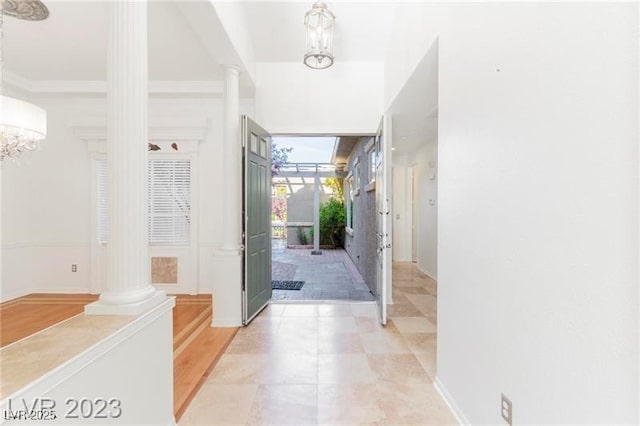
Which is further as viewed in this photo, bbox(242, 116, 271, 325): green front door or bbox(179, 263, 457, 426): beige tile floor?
bbox(242, 116, 271, 325): green front door

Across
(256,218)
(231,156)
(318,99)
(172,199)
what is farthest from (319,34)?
(172,199)

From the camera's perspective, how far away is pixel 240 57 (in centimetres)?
318

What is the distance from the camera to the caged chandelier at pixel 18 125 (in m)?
2.40

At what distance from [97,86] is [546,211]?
5139 millimetres

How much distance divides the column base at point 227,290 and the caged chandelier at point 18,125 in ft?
6.32

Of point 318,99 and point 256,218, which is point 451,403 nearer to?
point 256,218

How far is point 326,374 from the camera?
2.33m

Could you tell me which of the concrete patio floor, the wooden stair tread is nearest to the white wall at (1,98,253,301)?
the wooden stair tread

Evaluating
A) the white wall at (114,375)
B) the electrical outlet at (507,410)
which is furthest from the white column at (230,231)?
the electrical outlet at (507,410)

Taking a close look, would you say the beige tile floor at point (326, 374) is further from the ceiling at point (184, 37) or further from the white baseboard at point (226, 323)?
the ceiling at point (184, 37)

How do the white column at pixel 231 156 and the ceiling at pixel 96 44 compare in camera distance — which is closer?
the ceiling at pixel 96 44

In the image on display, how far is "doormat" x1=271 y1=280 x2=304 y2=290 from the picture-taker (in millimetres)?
4918

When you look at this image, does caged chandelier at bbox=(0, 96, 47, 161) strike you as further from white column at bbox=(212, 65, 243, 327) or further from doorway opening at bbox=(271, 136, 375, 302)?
doorway opening at bbox=(271, 136, 375, 302)

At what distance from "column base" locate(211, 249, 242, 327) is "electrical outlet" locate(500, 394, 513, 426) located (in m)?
2.55
